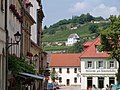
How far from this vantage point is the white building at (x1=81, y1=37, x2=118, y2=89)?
86312mm

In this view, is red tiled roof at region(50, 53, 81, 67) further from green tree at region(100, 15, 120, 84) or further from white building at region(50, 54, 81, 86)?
green tree at region(100, 15, 120, 84)

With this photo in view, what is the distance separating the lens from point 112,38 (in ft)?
228

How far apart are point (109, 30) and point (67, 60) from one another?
165 feet

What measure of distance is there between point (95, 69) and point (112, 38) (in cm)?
1779

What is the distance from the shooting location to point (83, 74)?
86.3 metres

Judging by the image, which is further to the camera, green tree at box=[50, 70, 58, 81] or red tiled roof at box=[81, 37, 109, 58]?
green tree at box=[50, 70, 58, 81]

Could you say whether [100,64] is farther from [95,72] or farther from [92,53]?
[92,53]

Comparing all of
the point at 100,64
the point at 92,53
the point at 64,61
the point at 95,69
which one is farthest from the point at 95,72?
the point at 64,61

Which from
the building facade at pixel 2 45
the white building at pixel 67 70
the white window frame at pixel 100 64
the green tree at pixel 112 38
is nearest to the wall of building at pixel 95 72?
the white window frame at pixel 100 64

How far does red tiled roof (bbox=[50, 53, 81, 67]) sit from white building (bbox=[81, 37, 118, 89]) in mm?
29663

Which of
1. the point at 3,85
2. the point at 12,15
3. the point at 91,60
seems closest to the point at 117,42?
the point at 91,60

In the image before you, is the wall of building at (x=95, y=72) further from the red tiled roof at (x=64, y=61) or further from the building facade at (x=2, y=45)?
the building facade at (x=2, y=45)

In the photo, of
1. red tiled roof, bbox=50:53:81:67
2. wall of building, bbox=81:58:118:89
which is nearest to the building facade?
wall of building, bbox=81:58:118:89

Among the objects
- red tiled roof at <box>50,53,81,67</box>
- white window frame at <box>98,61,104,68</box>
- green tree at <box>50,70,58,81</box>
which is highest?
red tiled roof at <box>50,53,81,67</box>
